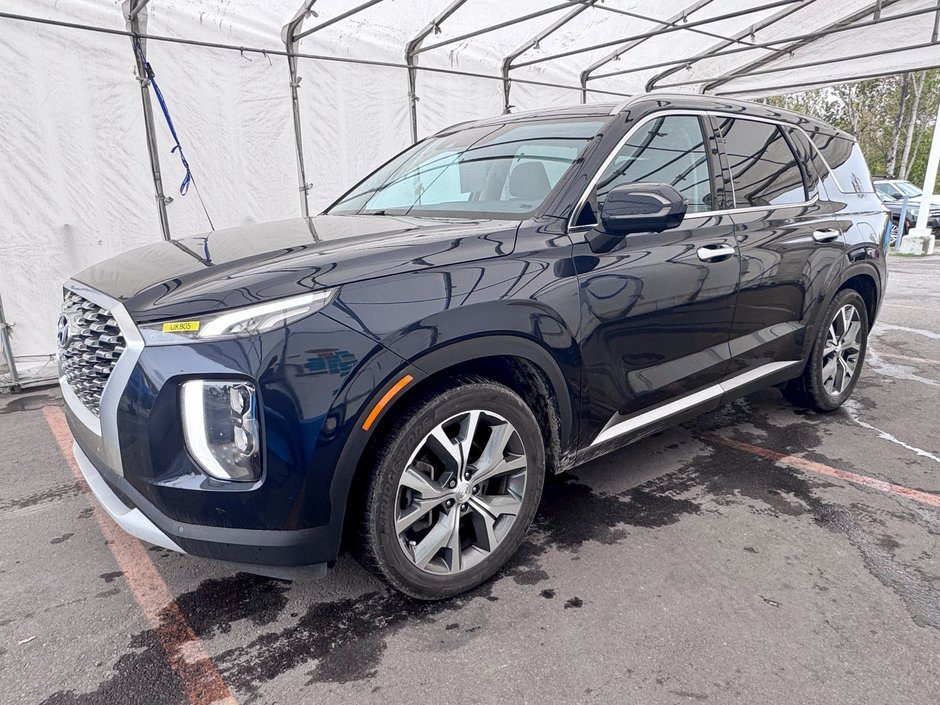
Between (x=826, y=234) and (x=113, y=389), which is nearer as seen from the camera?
(x=113, y=389)

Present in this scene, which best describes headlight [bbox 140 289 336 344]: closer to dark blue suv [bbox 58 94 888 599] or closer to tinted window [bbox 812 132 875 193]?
dark blue suv [bbox 58 94 888 599]

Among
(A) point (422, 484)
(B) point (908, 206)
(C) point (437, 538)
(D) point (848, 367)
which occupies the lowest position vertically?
(B) point (908, 206)

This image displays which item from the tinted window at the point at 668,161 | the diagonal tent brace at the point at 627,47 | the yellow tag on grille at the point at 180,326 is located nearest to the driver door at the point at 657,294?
the tinted window at the point at 668,161

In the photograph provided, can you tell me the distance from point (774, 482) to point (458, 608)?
180 centimetres

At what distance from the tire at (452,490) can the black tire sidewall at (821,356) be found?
7.28ft

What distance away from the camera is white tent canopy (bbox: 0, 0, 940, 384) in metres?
5.09

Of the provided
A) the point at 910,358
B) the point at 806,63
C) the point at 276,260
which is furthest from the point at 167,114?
the point at 806,63

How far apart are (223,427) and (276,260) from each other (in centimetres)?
55

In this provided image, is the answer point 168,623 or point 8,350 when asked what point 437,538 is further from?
point 8,350

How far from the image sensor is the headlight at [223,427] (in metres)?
1.74

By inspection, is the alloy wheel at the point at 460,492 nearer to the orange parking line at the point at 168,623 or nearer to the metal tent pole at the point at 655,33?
the orange parking line at the point at 168,623

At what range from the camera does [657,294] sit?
102 inches

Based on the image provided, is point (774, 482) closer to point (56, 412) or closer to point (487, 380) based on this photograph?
point (487, 380)

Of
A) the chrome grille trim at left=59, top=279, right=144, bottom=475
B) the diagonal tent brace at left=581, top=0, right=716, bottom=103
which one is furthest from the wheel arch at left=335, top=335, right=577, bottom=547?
the diagonal tent brace at left=581, top=0, right=716, bottom=103
